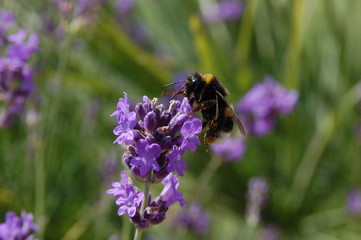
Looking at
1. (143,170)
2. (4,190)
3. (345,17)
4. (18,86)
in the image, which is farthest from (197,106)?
(345,17)

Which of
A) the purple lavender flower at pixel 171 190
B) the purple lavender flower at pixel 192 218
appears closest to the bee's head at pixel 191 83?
the purple lavender flower at pixel 171 190

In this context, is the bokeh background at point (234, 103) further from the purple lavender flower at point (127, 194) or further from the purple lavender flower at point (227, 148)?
the purple lavender flower at point (127, 194)

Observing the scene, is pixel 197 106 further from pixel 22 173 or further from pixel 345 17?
pixel 345 17

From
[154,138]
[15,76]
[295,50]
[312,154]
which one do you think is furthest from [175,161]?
[312,154]

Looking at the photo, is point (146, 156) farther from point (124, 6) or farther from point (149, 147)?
point (124, 6)

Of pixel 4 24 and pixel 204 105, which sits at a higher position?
pixel 4 24

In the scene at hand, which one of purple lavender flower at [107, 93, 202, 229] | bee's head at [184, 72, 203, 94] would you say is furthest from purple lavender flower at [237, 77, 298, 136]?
purple lavender flower at [107, 93, 202, 229]
